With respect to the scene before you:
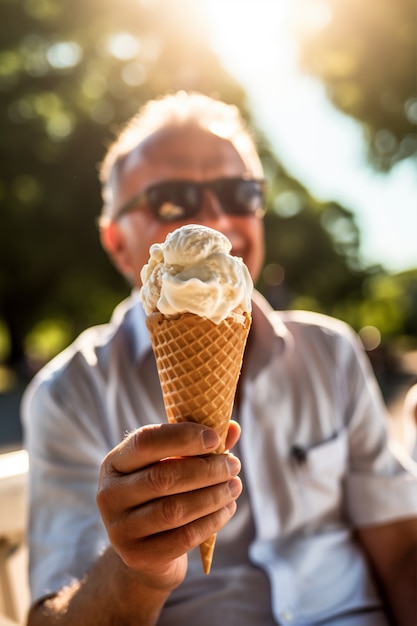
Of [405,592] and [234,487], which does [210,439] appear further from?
[405,592]

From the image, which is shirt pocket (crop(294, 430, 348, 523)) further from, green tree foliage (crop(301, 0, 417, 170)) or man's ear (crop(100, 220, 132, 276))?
green tree foliage (crop(301, 0, 417, 170))

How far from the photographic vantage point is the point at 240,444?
168 centimetres

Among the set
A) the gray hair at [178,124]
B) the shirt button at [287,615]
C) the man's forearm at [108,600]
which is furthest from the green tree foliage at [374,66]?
the man's forearm at [108,600]

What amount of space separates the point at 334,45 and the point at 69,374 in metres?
7.39

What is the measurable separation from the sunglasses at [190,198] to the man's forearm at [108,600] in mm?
833

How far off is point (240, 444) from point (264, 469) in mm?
96

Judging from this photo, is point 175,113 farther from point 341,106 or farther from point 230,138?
point 341,106

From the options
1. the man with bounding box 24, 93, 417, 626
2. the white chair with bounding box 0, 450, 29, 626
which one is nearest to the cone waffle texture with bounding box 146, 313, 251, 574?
the man with bounding box 24, 93, 417, 626

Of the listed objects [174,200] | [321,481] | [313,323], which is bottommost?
[321,481]

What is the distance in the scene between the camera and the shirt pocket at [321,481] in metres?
1.67

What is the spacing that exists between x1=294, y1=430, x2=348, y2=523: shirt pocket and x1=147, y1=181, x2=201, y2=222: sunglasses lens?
0.75 m

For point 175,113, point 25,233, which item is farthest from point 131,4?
point 175,113

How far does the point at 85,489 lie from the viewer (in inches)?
58.1

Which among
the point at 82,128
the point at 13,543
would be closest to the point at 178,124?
the point at 13,543
